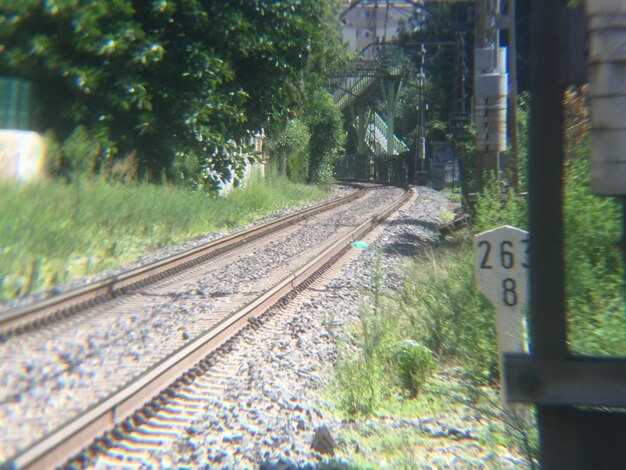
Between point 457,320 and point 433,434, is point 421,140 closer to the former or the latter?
point 457,320

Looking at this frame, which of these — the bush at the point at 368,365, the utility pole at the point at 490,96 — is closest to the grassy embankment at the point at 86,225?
the bush at the point at 368,365

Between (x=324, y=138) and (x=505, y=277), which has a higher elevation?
(x=324, y=138)

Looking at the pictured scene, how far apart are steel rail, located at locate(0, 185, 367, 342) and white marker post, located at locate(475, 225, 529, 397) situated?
4.44 metres

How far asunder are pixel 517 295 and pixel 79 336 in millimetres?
4221

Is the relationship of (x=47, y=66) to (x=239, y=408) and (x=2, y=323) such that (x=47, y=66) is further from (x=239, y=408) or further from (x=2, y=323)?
(x=239, y=408)

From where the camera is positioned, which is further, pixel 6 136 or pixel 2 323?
pixel 6 136

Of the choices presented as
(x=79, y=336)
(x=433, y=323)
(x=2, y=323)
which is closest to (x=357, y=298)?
(x=433, y=323)

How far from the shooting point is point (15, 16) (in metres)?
11.9

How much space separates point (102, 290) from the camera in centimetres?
830

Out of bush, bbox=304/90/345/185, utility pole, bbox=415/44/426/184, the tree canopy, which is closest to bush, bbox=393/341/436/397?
the tree canopy

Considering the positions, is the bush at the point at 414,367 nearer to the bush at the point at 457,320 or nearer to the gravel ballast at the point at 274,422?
the gravel ballast at the point at 274,422

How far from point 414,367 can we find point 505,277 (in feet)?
5.44

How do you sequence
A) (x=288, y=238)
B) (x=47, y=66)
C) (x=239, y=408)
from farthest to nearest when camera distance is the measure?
1. (x=288, y=238)
2. (x=47, y=66)
3. (x=239, y=408)

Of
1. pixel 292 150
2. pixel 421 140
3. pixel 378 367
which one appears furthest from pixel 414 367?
pixel 421 140
